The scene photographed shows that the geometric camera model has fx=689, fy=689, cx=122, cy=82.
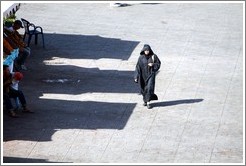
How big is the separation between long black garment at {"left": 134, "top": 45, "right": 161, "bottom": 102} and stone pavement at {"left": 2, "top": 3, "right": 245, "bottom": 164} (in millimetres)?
351

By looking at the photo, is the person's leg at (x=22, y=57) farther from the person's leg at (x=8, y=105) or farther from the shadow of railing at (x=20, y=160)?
the shadow of railing at (x=20, y=160)

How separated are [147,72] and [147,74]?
0.06m

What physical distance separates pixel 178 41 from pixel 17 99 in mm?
7625

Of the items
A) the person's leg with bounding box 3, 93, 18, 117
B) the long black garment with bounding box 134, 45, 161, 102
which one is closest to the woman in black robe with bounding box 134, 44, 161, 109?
the long black garment with bounding box 134, 45, 161, 102

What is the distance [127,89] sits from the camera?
690 inches

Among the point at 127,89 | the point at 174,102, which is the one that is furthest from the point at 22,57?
the point at 174,102

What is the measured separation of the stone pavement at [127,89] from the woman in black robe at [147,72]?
327mm

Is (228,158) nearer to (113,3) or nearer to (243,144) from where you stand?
(243,144)

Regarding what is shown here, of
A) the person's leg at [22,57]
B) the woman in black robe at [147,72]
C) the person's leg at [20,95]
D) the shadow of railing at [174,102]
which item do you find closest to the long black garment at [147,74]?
the woman in black robe at [147,72]

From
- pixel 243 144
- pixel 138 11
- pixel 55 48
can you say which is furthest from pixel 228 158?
pixel 138 11

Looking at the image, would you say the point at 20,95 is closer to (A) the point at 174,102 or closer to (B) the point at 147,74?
(B) the point at 147,74

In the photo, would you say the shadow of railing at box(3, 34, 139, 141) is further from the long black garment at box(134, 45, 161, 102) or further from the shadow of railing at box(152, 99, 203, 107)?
the shadow of railing at box(152, 99, 203, 107)

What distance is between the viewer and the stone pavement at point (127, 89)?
13961mm

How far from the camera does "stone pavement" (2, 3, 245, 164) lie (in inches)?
550
